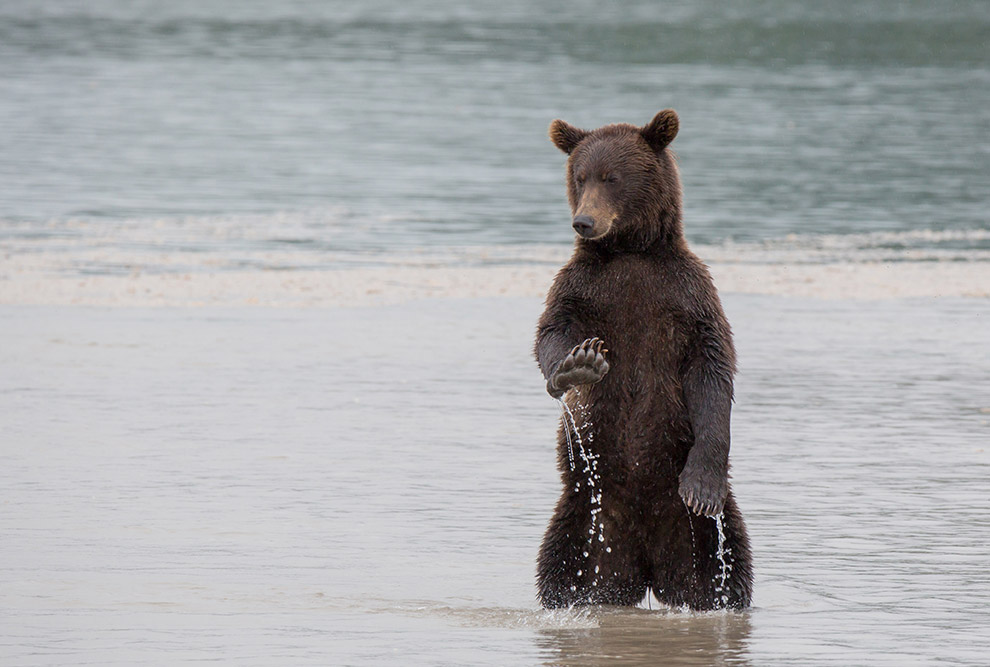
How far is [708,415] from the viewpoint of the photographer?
5.63 metres

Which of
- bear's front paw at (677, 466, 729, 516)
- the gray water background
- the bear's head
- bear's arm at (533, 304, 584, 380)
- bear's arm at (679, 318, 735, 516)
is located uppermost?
the gray water background

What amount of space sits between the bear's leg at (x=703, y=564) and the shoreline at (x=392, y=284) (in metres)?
6.95

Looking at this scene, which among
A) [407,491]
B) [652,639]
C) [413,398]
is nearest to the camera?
[652,639]

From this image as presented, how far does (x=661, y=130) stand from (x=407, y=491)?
2.22m

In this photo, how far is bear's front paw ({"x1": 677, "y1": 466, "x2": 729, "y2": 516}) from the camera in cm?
553

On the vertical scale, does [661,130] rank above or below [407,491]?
above

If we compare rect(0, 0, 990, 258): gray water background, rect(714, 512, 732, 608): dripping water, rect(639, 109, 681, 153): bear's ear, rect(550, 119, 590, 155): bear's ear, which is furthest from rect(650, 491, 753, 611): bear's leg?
rect(0, 0, 990, 258): gray water background

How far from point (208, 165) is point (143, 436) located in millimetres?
15822

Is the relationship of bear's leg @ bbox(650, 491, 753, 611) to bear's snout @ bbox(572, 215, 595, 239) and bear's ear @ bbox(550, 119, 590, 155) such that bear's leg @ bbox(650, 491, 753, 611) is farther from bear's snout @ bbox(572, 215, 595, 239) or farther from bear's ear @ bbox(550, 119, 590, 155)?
bear's ear @ bbox(550, 119, 590, 155)

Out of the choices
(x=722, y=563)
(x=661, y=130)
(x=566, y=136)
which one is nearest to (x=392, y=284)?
(x=566, y=136)

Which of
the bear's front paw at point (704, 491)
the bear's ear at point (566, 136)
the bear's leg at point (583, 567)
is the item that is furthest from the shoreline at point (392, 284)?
the bear's front paw at point (704, 491)

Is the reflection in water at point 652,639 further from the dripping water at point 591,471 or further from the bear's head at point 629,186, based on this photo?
the bear's head at point 629,186

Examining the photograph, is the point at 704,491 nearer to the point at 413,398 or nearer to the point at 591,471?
the point at 591,471

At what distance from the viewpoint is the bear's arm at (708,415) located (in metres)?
5.54
